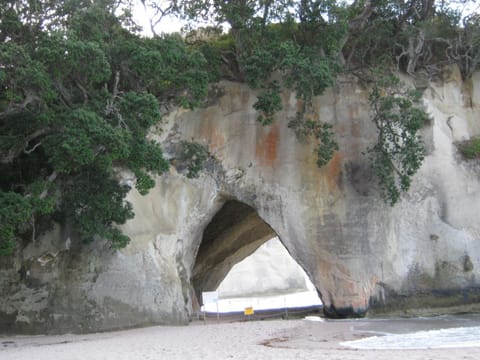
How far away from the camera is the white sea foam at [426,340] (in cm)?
1143

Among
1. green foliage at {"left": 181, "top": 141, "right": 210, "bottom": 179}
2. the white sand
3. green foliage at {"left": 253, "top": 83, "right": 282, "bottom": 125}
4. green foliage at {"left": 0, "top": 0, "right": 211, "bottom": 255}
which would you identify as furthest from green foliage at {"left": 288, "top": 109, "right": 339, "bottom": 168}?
the white sand

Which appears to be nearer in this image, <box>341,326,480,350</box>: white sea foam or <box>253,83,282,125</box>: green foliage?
<box>341,326,480,350</box>: white sea foam

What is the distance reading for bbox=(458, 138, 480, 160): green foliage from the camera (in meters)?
21.7

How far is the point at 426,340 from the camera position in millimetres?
12812

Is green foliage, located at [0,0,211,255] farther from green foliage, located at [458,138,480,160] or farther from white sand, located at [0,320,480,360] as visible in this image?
green foliage, located at [458,138,480,160]

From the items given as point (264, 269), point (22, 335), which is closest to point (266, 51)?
point (22, 335)

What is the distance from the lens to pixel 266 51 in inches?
733

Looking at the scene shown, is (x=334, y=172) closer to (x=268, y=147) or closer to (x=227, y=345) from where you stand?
(x=268, y=147)

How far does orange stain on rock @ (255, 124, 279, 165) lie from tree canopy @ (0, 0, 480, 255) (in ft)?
3.74

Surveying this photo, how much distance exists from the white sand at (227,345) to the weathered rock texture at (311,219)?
2.00m

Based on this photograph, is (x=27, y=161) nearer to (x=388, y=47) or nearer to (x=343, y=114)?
(x=343, y=114)

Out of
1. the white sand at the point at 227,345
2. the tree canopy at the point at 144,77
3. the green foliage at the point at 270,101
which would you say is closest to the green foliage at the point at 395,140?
the tree canopy at the point at 144,77

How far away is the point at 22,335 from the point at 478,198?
1645cm

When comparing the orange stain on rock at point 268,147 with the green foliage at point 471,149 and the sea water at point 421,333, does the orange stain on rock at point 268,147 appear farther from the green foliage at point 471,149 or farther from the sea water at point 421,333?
the green foliage at point 471,149
